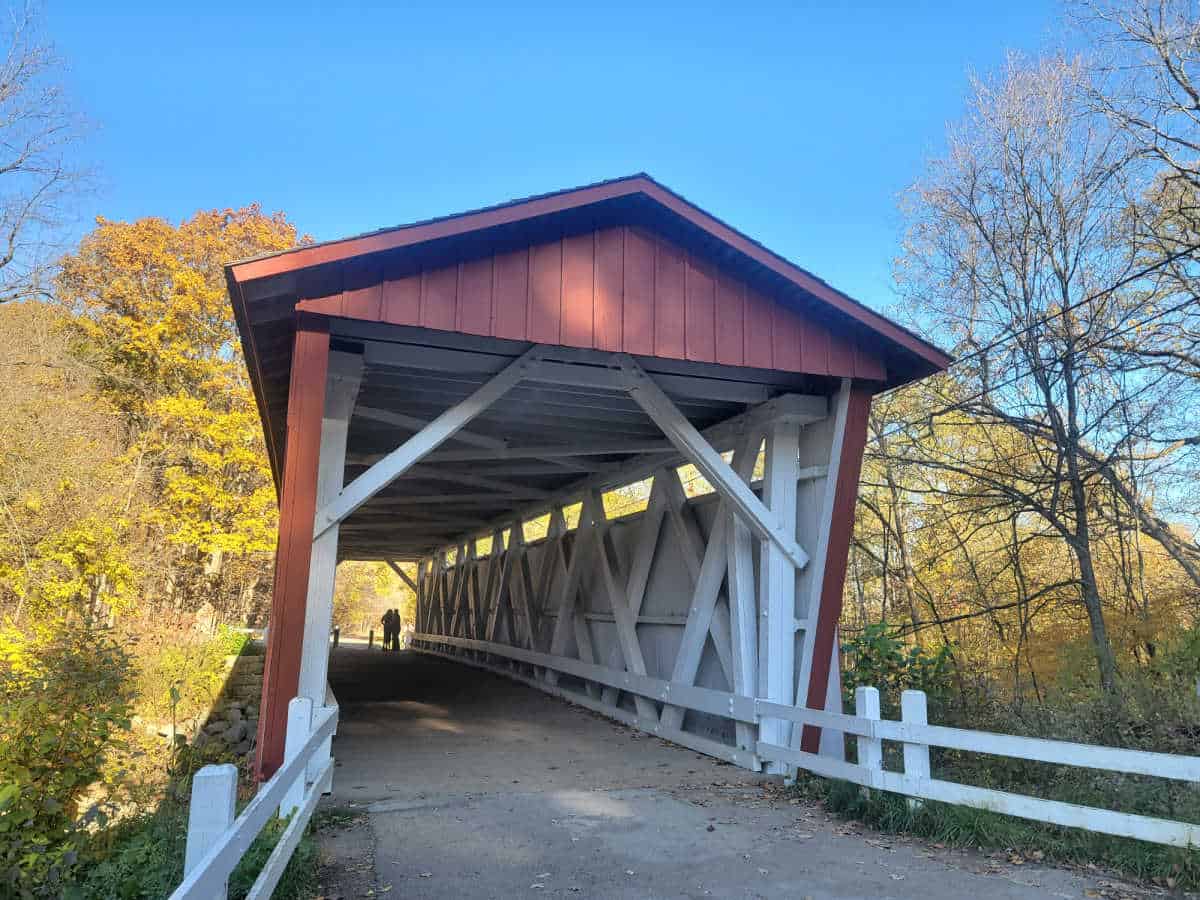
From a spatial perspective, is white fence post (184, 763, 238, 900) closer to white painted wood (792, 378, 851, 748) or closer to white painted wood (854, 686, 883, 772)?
white painted wood (854, 686, 883, 772)

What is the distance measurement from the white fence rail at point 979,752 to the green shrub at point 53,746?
444cm

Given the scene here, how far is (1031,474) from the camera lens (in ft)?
32.0

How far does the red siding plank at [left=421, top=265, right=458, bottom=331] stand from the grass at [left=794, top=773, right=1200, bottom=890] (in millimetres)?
4160

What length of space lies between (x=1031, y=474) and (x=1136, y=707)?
4.03 metres

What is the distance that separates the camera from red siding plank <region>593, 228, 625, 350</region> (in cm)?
628

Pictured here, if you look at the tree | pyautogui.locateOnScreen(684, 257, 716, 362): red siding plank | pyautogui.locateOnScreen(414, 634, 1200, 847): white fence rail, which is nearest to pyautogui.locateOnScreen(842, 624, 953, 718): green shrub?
pyautogui.locateOnScreen(414, 634, 1200, 847): white fence rail

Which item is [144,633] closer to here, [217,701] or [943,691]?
[217,701]

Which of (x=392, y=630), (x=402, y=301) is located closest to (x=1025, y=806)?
(x=402, y=301)

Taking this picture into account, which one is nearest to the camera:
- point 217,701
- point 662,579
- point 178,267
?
point 662,579

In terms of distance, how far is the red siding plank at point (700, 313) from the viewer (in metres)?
6.51

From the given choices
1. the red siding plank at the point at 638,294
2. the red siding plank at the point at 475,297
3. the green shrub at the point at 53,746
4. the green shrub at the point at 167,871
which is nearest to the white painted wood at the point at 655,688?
the red siding plank at the point at 638,294

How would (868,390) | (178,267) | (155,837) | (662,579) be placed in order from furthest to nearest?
(178,267) → (662,579) → (868,390) → (155,837)

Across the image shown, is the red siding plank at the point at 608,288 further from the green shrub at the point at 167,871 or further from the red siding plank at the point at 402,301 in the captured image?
the green shrub at the point at 167,871

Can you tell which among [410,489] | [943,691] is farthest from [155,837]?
[410,489]
